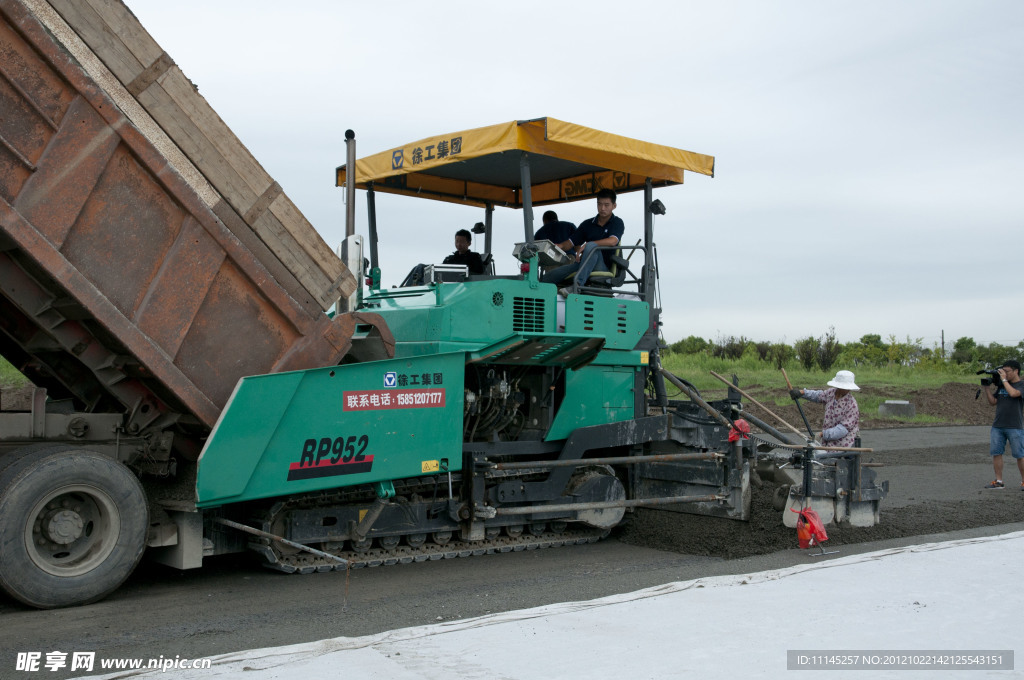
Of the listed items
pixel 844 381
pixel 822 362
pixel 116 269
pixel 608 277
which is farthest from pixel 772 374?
pixel 116 269

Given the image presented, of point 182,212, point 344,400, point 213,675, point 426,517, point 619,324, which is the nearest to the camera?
point 213,675

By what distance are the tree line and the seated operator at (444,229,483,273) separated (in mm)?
18402

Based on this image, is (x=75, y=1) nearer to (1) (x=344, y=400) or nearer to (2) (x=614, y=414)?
(1) (x=344, y=400)

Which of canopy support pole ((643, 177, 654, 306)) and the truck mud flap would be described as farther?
canopy support pole ((643, 177, 654, 306))

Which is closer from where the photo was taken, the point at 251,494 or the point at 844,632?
the point at 844,632

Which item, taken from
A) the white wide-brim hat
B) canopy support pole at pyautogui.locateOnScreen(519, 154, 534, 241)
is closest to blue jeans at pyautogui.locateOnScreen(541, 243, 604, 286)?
canopy support pole at pyautogui.locateOnScreen(519, 154, 534, 241)

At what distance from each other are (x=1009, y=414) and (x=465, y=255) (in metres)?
7.36

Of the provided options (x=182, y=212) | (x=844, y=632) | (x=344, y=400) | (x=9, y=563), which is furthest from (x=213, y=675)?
(x=844, y=632)

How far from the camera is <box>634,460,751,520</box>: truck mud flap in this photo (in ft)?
24.9

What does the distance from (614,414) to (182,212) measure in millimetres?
3934

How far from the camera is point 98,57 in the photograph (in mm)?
→ 4914

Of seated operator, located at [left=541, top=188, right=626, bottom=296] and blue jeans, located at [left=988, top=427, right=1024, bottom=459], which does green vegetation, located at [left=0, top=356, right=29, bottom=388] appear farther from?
blue jeans, located at [left=988, top=427, right=1024, bottom=459]

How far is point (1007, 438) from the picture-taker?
11516mm

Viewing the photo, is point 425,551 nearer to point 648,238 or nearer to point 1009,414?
point 648,238
